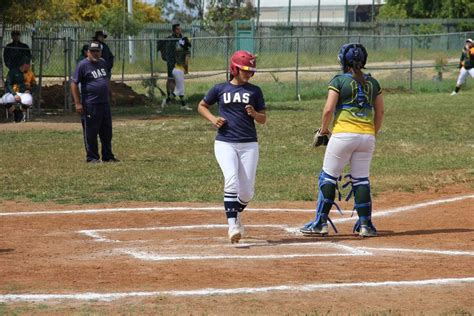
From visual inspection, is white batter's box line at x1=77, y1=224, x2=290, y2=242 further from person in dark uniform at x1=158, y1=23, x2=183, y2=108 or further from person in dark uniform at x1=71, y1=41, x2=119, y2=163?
person in dark uniform at x1=158, y1=23, x2=183, y2=108

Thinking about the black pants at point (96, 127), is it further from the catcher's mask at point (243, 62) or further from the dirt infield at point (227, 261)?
the catcher's mask at point (243, 62)

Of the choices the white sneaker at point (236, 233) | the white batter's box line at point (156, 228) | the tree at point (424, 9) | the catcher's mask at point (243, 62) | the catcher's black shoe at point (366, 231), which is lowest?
the white batter's box line at point (156, 228)

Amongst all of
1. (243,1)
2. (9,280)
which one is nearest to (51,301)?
(9,280)

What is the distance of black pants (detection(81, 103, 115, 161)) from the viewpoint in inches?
687

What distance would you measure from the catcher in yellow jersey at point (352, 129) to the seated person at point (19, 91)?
16.1m

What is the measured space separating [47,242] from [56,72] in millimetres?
28111

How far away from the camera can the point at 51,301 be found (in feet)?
25.0

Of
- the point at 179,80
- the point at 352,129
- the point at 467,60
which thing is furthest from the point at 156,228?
the point at 467,60

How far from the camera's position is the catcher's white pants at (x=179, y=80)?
2798cm

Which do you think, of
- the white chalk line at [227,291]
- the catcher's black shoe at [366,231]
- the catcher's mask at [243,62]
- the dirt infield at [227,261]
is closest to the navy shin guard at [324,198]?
the dirt infield at [227,261]

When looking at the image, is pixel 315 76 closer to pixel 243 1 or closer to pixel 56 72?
pixel 56 72

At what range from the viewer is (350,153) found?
10602 millimetres

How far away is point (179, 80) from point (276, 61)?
18.4m

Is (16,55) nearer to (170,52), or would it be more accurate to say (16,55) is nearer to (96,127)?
(170,52)
